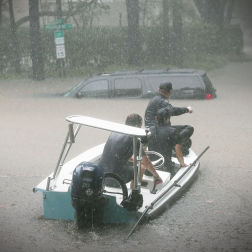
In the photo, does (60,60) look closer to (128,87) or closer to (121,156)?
(128,87)

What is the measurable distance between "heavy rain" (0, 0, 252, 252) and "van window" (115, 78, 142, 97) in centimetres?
29

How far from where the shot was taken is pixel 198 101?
1666cm

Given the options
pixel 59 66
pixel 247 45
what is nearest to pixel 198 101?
pixel 59 66

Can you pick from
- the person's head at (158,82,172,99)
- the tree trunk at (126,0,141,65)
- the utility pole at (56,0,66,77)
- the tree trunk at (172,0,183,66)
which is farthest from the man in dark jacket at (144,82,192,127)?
the tree trunk at (172,0,183,66)

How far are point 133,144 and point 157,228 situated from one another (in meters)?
1.22

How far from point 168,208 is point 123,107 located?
880 centimetres

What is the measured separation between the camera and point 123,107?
Result: 643 inches

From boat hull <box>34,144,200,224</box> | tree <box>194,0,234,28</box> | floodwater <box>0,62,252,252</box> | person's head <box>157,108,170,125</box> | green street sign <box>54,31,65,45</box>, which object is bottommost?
floodwater <box>0,62,252,252</box>

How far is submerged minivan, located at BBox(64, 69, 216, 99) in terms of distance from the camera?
16000 mm

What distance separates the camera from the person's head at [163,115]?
8.48 meters

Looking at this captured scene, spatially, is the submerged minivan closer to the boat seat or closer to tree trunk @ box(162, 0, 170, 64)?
the boat seat

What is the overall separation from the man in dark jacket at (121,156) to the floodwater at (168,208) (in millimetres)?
696

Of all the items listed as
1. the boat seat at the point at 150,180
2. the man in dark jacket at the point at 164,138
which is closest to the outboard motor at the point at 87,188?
the boat seat at the point at 150,180

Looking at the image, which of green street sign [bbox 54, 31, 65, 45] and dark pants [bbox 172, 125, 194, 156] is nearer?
dark pants [bbox 172, 125, 194, 156]
